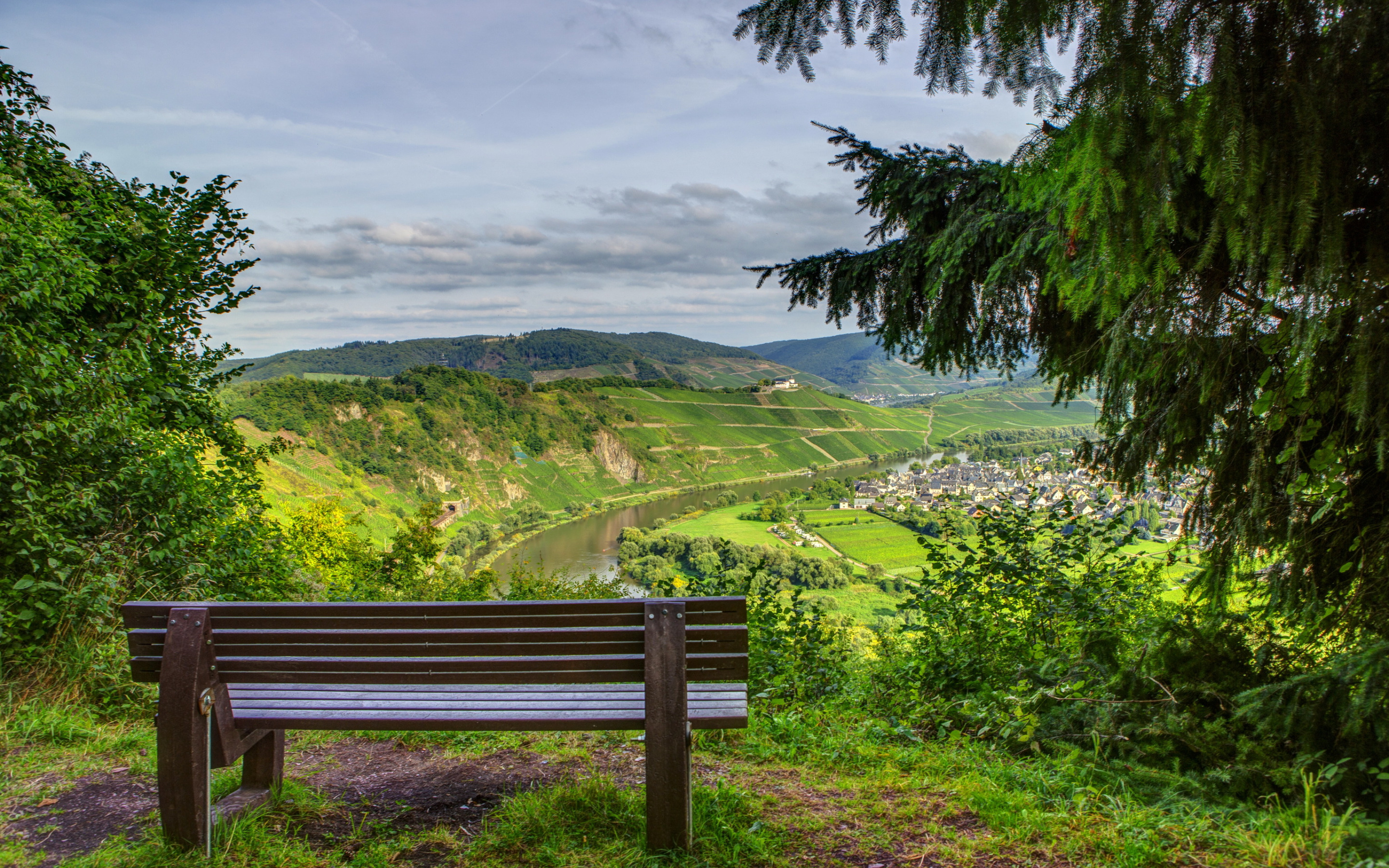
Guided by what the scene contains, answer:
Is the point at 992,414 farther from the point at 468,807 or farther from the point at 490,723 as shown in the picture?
the point at 490,723

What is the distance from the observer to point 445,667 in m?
2.58

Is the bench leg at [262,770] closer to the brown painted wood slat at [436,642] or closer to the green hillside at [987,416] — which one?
the brown painted wood slat at [436,642]

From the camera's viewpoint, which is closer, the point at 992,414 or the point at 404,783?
the point at 404,783

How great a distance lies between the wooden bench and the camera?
252 cm

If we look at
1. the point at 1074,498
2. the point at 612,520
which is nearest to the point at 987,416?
the point at 612,520

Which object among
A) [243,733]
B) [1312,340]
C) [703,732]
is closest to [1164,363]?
[1312,340]

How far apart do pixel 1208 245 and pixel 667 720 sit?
2333 mm

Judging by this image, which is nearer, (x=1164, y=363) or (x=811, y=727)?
(x=1164, y=363)

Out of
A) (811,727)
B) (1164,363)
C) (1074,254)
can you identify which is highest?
(1074,254)

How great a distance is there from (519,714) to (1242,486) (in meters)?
3.59

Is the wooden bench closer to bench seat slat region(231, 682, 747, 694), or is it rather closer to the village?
bench seat slat region(231, 682, 747, 694)

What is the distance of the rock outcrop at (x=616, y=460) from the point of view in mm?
107188

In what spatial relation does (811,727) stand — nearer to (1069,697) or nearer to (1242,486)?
(1069,697)

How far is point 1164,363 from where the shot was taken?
3.49 metres
